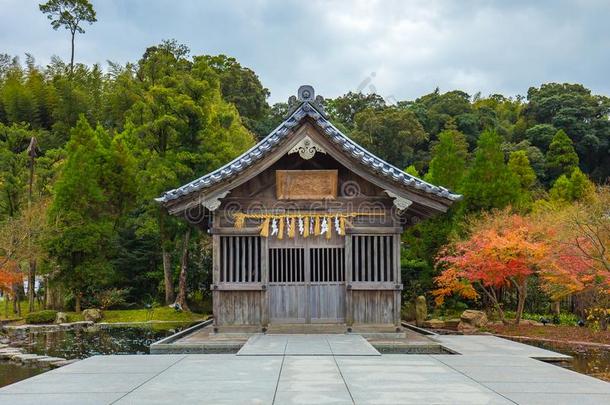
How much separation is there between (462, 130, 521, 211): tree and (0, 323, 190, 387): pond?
48.6ft

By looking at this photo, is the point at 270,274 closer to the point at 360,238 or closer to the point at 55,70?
the point at 360,238

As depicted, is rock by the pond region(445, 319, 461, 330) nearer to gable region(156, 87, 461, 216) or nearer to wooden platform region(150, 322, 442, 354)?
wooden platform region(150, 322, 442, 354)

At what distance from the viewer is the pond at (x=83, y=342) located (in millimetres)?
13359

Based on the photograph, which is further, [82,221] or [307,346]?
[82,221]

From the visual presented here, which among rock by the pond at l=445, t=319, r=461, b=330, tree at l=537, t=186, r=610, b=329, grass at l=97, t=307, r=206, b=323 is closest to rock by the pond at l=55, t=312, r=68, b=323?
grass at l=97, t=307, r=206, b=323

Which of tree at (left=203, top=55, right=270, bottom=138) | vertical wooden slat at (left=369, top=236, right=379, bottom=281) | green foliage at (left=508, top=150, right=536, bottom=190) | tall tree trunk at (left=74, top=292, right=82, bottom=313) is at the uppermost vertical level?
tree at (left=203, top=55, right=270, bottom=138)

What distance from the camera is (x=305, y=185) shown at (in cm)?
1309

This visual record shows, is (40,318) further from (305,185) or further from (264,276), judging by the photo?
(305,185)

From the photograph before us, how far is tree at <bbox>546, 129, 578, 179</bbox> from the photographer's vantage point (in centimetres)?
4266

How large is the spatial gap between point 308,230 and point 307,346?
3.08 m

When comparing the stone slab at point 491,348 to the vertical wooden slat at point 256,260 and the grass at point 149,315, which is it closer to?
the vertical wooden slat at point 256,260

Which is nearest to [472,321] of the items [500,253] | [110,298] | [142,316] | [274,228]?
[500,253]

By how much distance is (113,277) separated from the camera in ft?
91.7

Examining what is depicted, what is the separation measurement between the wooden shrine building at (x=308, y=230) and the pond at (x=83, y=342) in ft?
15.9
